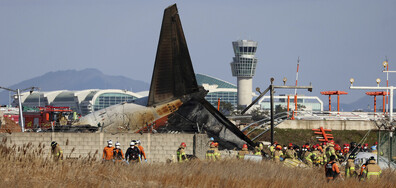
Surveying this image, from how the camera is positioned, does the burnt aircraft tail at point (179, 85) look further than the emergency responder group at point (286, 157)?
Yes

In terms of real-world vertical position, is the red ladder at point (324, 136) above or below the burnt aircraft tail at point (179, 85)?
below

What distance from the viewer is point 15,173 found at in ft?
57.3

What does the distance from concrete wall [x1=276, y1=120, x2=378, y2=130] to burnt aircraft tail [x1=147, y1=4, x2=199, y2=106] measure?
75.9ft

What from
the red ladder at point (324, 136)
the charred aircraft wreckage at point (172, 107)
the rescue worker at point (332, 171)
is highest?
the charred aircraft wreckage at point (172, 107)

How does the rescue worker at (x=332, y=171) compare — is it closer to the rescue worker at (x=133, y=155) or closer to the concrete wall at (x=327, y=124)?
the rescue worker at (x=133, y=155)

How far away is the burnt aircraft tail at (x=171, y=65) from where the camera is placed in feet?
137

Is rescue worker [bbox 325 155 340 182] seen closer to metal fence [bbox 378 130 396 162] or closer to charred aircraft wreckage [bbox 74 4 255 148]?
metal fence [bbox 378 130 396 162]

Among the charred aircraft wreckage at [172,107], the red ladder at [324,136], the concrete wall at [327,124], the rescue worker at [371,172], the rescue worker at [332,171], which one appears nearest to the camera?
the rescue worker at [371,172]

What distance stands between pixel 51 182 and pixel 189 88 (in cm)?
2565

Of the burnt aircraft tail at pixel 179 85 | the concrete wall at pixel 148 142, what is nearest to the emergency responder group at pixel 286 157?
the concrete wall at pixel 148 142

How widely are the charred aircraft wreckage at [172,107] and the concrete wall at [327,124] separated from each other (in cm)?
2225

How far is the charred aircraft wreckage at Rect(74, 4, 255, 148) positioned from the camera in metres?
41.6

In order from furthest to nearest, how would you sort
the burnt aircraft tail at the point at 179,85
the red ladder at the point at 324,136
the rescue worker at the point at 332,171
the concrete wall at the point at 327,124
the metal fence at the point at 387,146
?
1. the concrete wall at the point at 327,124
2. the red ladder at the point at 324,136
3. the burnt aircraft tail at the point at 179,85
4. the metal fence at the point at 387,146
5. the rescue worker at the point at 332,171

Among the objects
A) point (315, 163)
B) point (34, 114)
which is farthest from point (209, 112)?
point (34, 114)
